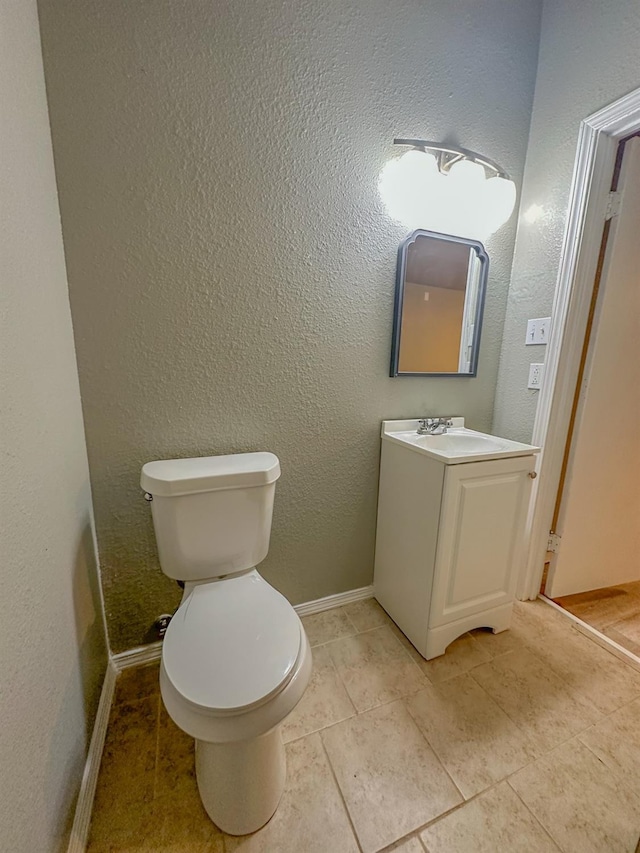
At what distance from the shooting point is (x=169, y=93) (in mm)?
Result: 1028

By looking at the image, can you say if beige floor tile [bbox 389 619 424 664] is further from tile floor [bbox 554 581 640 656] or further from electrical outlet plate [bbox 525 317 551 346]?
electrical outlet plate [bbox 525 317 551 346]

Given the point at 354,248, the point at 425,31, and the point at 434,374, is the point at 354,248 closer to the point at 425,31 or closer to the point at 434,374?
the point at 434,374

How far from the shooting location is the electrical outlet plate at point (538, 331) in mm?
1462

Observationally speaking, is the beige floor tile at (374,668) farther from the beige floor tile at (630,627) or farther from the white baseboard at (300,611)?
the beige floor tile at (630,627)

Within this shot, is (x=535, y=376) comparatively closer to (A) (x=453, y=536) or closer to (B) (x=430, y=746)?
(A) (x=453, y=536)

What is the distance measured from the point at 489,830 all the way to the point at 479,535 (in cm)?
75

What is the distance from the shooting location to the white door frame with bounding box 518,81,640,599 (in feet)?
4.15

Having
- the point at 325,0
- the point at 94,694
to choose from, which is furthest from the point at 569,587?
the point at 325,0

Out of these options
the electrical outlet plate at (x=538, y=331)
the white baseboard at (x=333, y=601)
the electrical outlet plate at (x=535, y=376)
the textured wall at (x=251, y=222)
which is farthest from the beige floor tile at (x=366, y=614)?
the electrical outlet plate at (x=538, y=331)

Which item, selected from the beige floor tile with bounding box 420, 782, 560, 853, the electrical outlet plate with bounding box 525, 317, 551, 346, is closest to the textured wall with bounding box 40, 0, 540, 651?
the electrical outlet plate with bounding box 525, 317, 551, 346

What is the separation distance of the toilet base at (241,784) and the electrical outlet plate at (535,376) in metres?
1.58

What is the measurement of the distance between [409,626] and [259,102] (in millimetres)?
1992

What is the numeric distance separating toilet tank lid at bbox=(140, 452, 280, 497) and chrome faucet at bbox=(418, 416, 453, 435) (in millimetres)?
710

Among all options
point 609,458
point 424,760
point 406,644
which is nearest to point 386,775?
point 424,760
